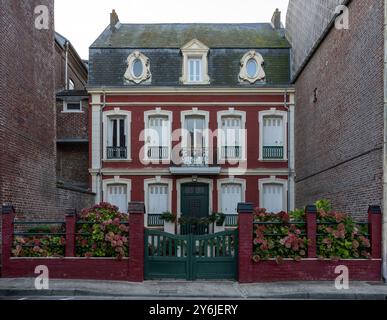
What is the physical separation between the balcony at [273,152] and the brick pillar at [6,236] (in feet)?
39.5

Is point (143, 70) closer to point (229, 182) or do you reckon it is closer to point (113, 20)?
point (113, 20)

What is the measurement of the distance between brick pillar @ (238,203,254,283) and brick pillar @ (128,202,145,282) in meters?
2.33

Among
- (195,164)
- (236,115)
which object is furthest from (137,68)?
(195,164)

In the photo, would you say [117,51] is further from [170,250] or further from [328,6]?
[170,250]

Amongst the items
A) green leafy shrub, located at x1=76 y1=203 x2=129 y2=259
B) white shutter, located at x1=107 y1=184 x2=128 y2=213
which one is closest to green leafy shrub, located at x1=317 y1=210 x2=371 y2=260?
green leafy shrub, located at x1=76 y1=203 x2=129 y2=259

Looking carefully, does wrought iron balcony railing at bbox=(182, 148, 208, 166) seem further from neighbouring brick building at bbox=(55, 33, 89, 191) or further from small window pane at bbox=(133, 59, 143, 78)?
neighbouring brick building at bbox=(55, 33, 89, 191)

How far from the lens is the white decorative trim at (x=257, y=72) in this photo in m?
20.1

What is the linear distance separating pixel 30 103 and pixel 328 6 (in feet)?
33.8

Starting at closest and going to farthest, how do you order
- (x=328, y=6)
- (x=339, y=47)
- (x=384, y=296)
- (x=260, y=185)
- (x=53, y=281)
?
(x=384, y=296) → (x=53, y=281) → (x=339, y=47) → (x=328, y=6) → (x=260, y=185)

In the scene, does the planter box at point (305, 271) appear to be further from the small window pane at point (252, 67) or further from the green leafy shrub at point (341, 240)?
the small window pane at point (252, 67)

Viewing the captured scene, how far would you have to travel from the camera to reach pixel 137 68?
20.4 metres

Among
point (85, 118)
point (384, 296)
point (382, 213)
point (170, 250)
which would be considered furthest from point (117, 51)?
point (384, 296)

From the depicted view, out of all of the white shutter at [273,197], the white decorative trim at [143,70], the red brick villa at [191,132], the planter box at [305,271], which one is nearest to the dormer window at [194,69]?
the red brick villa at [191,132]

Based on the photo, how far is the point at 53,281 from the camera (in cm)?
1032
